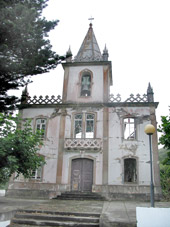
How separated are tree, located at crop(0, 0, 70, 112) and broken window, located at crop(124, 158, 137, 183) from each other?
8.69 metres

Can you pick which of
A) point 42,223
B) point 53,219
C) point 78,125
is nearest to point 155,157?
point 78,125

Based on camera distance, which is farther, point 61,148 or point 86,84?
point 86,84

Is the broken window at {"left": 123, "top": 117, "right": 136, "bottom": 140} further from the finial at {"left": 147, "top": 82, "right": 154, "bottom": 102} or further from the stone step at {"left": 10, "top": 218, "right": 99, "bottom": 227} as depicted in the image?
the stone step at {"left": 10, "top": 218, "right": 99, "bottom": 227}

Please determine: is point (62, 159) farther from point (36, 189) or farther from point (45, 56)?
point (45, 56)

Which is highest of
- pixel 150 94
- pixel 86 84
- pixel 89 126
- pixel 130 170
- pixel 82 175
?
pixel 86 84

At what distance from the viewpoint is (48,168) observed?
16.6 m

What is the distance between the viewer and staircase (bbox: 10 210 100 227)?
838 centimetres

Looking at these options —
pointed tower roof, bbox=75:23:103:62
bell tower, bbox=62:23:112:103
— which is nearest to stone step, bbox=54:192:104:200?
bell tower, bbox=62:23:112:103

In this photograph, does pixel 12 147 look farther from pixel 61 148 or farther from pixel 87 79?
pixel 87 79

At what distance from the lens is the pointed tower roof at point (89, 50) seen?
1961 centimetres

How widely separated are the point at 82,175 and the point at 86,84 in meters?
7.56

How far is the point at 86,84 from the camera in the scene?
19.1 meters

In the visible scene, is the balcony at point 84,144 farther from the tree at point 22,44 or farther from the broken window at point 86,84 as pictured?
the tree at point 22,44

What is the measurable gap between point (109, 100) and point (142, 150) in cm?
467
